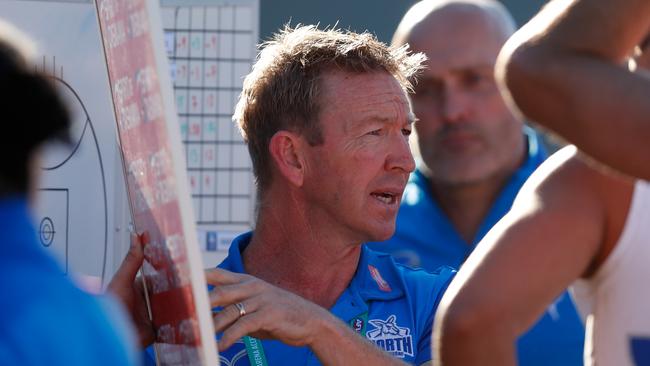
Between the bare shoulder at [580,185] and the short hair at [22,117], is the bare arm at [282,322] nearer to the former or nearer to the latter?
the bare shoulder at [580,185]

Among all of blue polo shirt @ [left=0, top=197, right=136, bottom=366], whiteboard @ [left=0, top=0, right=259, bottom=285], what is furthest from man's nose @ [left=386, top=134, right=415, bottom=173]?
blue polo shirt @ [left=0, top=197, right=136, bottom=366]

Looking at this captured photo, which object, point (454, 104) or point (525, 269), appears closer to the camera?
point (525, 269)

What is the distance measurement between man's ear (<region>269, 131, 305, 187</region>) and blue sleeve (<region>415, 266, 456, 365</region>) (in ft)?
1.47

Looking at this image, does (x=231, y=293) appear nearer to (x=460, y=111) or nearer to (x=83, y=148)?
(x=83, y=148)

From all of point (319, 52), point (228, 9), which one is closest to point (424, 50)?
point (228, 9)

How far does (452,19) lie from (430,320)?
1719 millimetres

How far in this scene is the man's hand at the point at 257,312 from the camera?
91.6 inches

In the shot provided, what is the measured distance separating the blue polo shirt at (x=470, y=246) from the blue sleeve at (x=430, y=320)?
72 cm

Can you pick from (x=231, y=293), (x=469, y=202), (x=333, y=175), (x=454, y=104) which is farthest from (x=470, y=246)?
(x=231, y=293)

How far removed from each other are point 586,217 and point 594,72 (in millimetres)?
242

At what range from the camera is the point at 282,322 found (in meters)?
2.43

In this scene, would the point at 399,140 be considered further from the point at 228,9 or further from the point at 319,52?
the point at 228,9

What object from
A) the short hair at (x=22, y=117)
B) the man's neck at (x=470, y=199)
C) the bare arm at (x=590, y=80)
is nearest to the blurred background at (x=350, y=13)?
the man's neck at (x=470, y=199)

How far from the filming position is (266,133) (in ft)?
10.6
